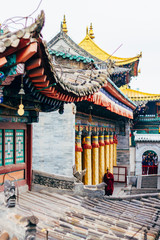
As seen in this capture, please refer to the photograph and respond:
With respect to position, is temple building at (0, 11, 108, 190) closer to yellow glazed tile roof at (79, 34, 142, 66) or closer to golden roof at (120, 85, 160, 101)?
yellow glazed tile roof at (79, 34, 142, 66)

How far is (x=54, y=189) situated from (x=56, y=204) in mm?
844

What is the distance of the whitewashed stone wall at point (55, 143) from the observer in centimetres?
1226

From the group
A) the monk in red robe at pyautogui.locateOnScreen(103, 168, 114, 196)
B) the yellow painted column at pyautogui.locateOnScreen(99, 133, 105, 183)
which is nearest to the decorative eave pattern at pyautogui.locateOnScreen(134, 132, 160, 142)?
the yellow painted column at pyautogui.locateOnScreen(99, 133, 105, 183)

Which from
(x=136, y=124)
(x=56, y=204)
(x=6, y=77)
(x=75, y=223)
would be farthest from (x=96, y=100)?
(x=136, y=124)

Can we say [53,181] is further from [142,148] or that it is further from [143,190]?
[142,148]

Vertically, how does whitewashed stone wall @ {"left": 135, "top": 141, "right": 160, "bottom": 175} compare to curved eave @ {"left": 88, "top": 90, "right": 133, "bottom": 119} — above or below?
below

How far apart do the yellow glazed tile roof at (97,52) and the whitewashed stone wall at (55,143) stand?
43.0ft

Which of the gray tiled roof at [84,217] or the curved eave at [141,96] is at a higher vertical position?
the curved eave at [141,96]

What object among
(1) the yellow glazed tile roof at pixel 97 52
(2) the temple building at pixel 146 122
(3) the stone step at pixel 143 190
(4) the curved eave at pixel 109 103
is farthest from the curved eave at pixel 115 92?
(2) the temple building at pixel 146 122

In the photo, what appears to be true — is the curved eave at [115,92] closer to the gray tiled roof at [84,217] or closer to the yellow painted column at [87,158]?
the yellow painted column at [87,158]

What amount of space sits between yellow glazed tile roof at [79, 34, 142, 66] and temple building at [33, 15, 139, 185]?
2.96m

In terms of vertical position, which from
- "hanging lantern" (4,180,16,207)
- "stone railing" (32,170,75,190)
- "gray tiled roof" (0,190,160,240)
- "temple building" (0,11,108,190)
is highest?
"temple building" (0,11,108,190)

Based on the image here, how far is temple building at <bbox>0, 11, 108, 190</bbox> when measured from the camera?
15.0 feet

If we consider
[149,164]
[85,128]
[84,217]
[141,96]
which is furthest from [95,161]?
[141,96]
